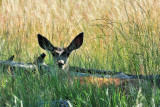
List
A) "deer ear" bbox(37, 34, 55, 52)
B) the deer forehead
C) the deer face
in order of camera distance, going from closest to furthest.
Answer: the deer face, the deer forehead, "deer ear" bbox(37, 34, 55, 52)

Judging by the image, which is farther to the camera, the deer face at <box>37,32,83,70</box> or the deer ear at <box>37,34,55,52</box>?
the deer ear at <box>37,34,55,52</box>

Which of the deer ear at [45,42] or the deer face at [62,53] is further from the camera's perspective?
the deer ear at [45,42]

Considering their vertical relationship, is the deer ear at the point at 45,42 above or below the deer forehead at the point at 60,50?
above

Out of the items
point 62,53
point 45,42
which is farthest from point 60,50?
point 45,42

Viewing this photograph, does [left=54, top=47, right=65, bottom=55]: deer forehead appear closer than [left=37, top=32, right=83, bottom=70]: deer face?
No

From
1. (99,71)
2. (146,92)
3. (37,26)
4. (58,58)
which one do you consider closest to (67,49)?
(58,58)

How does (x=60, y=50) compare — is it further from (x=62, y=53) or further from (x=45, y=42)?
(x=45, y=42)

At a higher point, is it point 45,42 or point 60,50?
point 45,42

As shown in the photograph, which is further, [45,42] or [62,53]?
[45,42]

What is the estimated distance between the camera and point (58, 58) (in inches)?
159

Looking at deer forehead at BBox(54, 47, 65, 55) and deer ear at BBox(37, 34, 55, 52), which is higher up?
deer ear at BBox(37, 34, 55, 52)

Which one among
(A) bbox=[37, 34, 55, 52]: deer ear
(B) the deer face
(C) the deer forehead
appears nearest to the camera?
(B) the deer face

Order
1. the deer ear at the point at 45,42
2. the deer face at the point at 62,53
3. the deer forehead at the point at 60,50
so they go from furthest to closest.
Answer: the deer ear at the point at 45,42
the deer forehead at the point at 60,50
the deer face at the point at 62,53

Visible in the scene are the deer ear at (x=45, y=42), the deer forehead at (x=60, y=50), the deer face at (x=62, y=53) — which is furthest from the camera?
the deer ear at (x=45, y=42)
